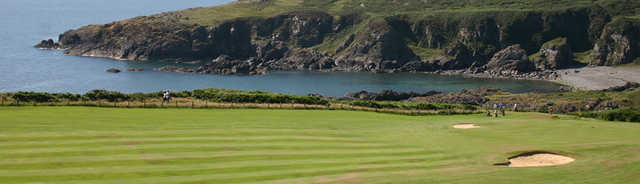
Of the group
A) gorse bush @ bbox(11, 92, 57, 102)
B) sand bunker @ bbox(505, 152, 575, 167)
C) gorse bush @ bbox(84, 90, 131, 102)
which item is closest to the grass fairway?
sand bunker @ bbox(505, 152, 575, 167)

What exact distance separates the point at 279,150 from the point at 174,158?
5.67 m

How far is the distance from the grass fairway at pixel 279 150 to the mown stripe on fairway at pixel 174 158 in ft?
0.15

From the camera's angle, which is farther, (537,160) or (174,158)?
(537,160)

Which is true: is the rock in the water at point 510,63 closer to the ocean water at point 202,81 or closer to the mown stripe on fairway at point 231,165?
the ocean water at point 202,81

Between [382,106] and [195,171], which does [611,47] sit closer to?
[382,106]

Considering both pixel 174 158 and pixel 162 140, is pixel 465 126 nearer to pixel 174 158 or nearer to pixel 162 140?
pixel 162 140

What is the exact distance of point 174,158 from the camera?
97.3 feet

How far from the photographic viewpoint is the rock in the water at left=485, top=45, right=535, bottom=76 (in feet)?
556

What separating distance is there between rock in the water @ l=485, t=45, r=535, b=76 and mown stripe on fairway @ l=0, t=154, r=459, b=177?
466ft

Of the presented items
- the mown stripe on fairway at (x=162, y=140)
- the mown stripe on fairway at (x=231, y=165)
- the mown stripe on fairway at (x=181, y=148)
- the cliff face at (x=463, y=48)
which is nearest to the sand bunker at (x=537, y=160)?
the mown stripe on fairway at (x=231, y=165)

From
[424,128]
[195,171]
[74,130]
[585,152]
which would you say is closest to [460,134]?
[424,128]

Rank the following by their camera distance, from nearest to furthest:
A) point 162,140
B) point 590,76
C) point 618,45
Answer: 1. point 162,140
2. point 590,76
3. point 618,45

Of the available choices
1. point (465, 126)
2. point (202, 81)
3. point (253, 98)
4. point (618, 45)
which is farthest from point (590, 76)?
point (465, 126)

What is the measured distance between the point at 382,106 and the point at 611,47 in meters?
130
